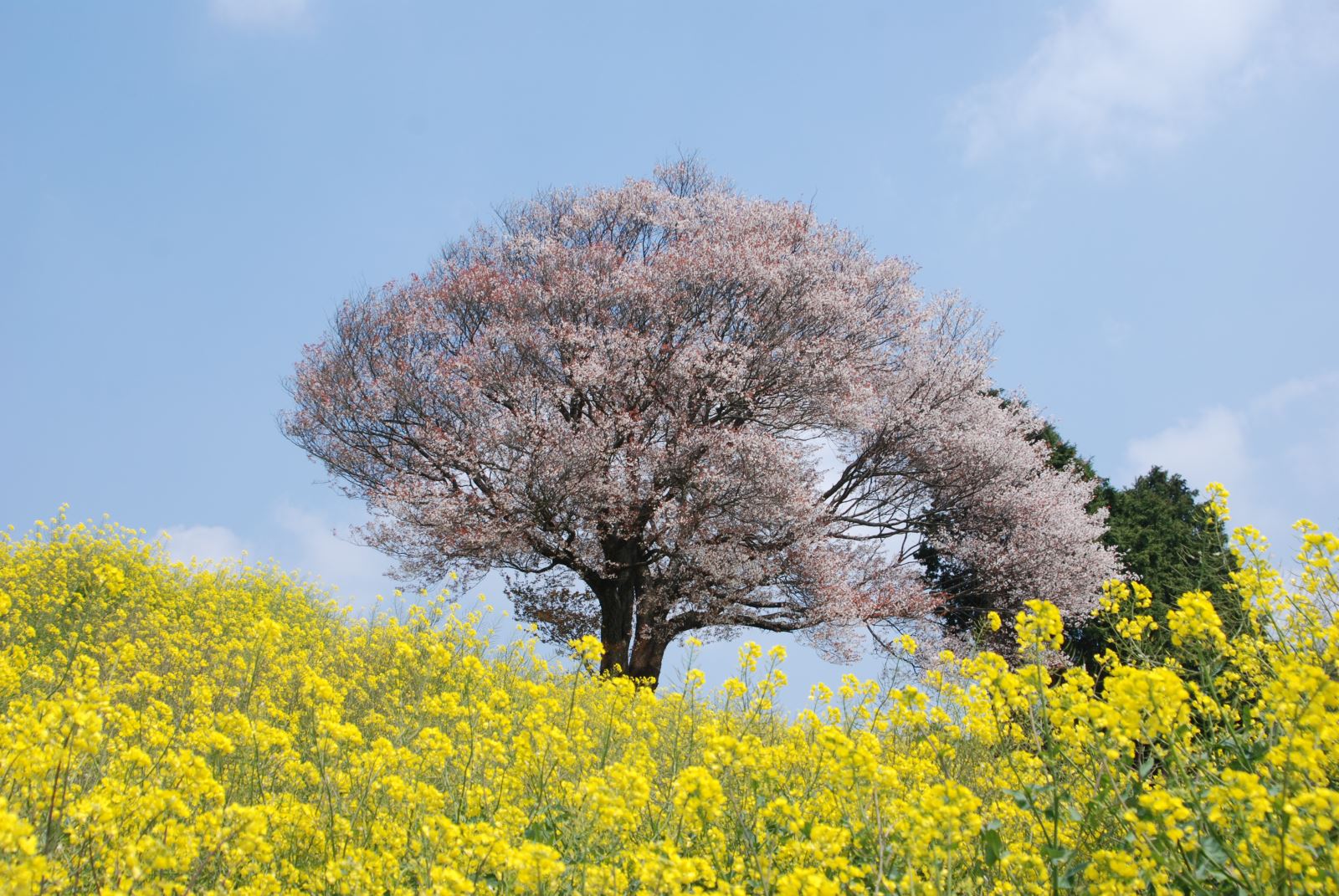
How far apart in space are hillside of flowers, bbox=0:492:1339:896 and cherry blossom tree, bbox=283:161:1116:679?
7.90 m

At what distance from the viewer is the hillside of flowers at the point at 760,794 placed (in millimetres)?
2689

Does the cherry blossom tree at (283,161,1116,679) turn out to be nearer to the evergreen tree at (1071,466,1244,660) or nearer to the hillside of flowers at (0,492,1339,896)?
the evergreen tree at (1071,466,1244,660)

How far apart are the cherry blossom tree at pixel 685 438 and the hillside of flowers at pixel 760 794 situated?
25.9 ft

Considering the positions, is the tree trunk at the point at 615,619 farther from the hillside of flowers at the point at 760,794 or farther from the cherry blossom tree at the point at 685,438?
the hillside of flowers at the point at 760,794

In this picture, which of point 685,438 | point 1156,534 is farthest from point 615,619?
point 1156,534

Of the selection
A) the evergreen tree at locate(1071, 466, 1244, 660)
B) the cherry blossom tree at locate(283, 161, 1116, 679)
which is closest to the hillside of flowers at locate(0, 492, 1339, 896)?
the cherry blossom tree at locate(283, 161, 1116, 679)

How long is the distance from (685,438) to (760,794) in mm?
10050

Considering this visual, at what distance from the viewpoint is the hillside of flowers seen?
2689 mm

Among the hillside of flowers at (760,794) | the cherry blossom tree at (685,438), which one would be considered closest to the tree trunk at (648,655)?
the cherry blossom tree at (685,438)

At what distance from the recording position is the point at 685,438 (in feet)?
46.4

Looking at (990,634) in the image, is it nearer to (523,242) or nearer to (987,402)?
(987,402)

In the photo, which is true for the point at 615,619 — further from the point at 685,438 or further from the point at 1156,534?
the point at 1156,534

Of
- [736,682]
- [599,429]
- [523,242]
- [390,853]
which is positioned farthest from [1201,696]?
[523,242]

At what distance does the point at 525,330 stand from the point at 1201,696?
12493 millimetres
